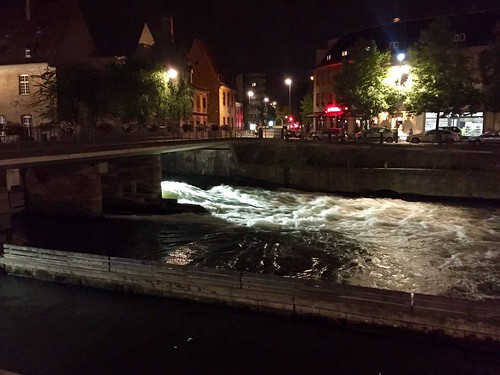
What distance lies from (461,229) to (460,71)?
78.9 feet

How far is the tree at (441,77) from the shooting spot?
4391 cm

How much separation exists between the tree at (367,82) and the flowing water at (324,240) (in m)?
17.9

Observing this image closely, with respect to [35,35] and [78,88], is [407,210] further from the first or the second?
[35,35]

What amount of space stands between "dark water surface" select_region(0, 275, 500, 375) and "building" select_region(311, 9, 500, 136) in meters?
42.5

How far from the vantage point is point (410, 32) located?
60.8 metres

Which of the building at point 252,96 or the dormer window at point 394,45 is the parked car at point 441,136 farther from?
the building at point 252,96

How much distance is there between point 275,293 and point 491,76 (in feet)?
129

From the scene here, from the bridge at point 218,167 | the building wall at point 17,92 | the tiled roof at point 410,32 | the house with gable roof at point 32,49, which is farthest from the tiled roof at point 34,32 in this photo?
the tiled roof at point 410,32

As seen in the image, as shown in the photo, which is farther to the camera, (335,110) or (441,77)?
(335,110)

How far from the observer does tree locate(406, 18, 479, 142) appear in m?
43.9

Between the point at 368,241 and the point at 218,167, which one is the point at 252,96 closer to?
the point at 218,167

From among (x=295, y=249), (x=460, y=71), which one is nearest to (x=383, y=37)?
(x=460, y=71)

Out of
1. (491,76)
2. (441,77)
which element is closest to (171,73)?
(441,77)

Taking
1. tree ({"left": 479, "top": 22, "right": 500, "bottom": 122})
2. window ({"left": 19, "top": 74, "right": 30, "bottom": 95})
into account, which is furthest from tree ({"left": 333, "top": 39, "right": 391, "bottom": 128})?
window ({"left": 19, "top": 74, "right": 30, "bottom": 95})
